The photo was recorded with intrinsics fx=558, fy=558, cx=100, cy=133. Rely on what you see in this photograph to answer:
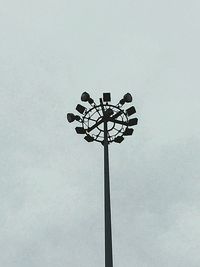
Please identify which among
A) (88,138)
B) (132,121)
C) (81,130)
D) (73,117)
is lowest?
(88,138)

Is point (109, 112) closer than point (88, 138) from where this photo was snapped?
Yes

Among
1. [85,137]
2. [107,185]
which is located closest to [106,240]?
[107,185]

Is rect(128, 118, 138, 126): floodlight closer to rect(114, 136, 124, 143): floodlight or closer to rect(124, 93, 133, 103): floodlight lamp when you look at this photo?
rect(114, 136, 124, 143): floodlight

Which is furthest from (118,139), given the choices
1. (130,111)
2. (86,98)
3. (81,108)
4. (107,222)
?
(107,222)

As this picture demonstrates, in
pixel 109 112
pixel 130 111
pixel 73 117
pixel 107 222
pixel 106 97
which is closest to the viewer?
pixel 107 222

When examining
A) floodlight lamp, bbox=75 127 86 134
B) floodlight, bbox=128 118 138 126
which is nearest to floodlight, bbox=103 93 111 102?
floodlight, bbox=128 118 138 126

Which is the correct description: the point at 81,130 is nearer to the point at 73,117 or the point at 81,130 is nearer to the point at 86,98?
the point at 73,117

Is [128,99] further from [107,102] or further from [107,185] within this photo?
[107,185]

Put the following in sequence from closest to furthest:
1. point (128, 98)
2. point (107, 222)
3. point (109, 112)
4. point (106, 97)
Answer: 1. point (107, 222)
2. point (109, 112)
3. point (106, 97)
4. point (128, 98)

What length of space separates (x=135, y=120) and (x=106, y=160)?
75.1 inches

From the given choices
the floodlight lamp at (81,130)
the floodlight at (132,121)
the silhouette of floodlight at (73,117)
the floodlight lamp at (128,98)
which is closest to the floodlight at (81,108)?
the silhouette of floodlight at (73,117)

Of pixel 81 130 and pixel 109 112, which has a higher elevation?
pixel 109 112

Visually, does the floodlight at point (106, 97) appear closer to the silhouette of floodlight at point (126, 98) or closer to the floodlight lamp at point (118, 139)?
the silhouette of floodlight at point (126, 98)

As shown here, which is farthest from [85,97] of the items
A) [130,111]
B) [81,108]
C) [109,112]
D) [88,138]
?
[130,111]
